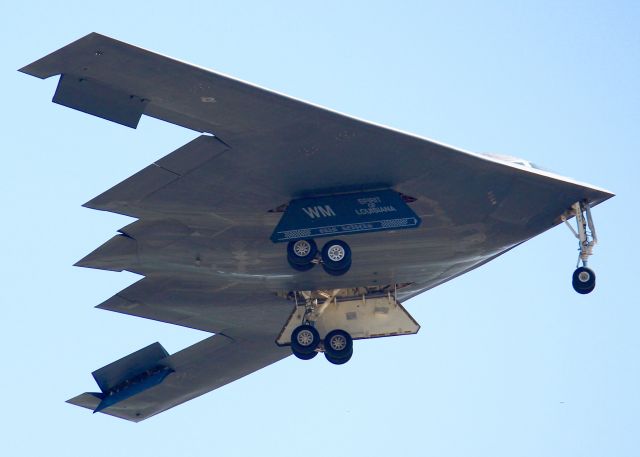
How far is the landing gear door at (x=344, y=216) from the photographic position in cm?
3083

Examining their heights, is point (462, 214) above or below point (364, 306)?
above

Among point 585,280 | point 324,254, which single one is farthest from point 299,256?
point 585,280

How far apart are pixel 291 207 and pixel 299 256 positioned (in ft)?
3.56

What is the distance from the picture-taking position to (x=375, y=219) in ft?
101

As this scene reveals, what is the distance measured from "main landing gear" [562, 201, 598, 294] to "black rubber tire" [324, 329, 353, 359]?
5786mm

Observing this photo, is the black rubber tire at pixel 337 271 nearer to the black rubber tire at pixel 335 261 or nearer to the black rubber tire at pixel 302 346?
the black rubber tire at pixel 335 261

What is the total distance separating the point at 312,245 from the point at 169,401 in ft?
34.9

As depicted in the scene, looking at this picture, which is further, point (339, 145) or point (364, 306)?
point (364, 306)

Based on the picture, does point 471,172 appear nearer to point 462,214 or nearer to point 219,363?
point 462,214

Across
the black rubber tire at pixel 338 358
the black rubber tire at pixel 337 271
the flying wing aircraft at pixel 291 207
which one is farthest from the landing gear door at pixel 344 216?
the black rubber tire at pixel 338 358

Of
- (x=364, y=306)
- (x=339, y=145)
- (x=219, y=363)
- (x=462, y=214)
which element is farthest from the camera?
(x=219, y=363)

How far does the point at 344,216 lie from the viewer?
30984mm

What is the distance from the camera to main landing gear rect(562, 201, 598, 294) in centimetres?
3162

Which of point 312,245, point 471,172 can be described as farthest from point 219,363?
point 471,172
